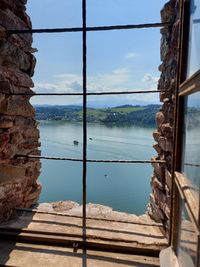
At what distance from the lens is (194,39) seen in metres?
1.25

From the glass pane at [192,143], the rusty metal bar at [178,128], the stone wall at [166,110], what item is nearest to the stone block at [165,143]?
the stone wall at [166,110]

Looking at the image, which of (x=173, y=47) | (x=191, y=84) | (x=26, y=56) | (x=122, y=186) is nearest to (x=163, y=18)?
(x=173, y=47)

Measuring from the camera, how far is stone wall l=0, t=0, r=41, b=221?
2.10 m

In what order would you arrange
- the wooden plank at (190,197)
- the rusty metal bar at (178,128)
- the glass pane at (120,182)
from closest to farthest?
1. the wooden plank at (190,197)
2. the rusty metal bar at (178,128)
3. the glass pane at (120,182)

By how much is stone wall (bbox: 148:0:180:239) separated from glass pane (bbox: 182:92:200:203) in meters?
0.49

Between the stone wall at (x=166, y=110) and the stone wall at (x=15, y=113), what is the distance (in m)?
1.17

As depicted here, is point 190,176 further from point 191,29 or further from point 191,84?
point 191,29

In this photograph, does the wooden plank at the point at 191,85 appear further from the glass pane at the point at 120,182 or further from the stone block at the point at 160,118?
the glass pane at the point at 120,182

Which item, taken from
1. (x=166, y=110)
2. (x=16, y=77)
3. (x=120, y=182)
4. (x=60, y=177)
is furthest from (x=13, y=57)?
(x=60, y=177)

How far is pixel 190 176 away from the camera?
4.06 ft

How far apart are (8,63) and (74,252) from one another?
1.52 metres

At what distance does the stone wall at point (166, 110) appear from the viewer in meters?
1.89

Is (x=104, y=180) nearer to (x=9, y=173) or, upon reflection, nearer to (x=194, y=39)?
(x=9, y=173)

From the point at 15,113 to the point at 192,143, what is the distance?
151cm
